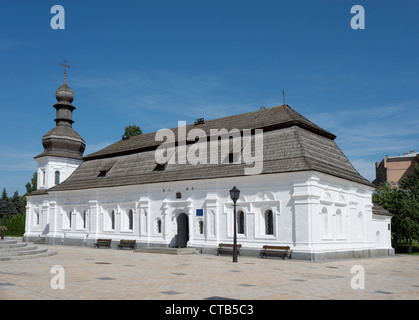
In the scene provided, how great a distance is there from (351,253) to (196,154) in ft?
39.1

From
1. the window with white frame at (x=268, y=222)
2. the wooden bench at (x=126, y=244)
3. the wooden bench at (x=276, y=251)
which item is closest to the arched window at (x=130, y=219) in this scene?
the wooden bench at (x=126, y=244)

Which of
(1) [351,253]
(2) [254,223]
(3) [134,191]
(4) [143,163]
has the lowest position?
(1) [351,253]

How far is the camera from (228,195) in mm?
25812

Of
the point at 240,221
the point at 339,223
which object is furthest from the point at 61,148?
the point at 339,223

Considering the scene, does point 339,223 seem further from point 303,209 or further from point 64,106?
point 64,106

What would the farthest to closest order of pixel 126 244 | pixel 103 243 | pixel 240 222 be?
pixel 103 243
pixel 126 244
pixel 240 222

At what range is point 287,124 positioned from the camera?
25.3m

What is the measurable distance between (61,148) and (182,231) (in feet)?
62.9

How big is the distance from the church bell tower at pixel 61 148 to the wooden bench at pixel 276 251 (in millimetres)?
25505

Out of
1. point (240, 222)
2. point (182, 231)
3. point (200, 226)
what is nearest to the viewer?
point (240, 222)

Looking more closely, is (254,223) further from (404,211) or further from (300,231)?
(404,211)
